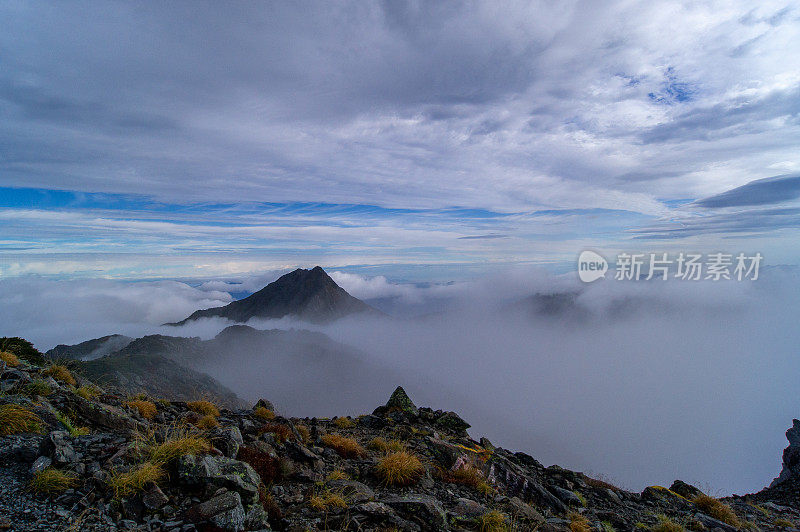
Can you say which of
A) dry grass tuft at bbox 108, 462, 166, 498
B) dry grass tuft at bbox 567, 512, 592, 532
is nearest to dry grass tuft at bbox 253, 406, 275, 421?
dry grass tuft at bbox 108, 462, 166, 498

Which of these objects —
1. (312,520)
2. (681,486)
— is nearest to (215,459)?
(312,520)

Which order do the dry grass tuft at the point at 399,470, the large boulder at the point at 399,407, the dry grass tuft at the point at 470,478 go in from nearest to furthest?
1. the dry grass tuft at the point at 399,470
2. the dry grass tuft at the point at 470,478
3. the large boulder at the point at 399,407

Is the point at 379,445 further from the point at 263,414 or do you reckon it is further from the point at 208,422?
the point at 208,422

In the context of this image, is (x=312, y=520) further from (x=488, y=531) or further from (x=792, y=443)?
(x=792, y=443)

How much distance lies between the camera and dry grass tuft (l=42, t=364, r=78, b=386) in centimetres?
1552

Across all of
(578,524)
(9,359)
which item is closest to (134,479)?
(578,524)

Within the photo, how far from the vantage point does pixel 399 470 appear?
12031mm

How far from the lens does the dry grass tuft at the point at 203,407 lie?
17.2 m

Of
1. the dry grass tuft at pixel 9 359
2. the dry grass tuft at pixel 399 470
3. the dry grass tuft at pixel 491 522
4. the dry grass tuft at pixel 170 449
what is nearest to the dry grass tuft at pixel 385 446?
the dry grass tuft at pixel 399 470

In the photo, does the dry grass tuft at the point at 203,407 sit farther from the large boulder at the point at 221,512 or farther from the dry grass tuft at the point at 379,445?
the large boulder at the point at 221,512

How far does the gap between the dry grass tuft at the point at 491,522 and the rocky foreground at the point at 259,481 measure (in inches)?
1.1

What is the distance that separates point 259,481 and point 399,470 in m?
5.04

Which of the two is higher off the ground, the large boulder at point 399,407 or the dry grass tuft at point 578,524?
the dry grass tuft at point 578,524

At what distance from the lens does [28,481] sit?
7.30 metres
